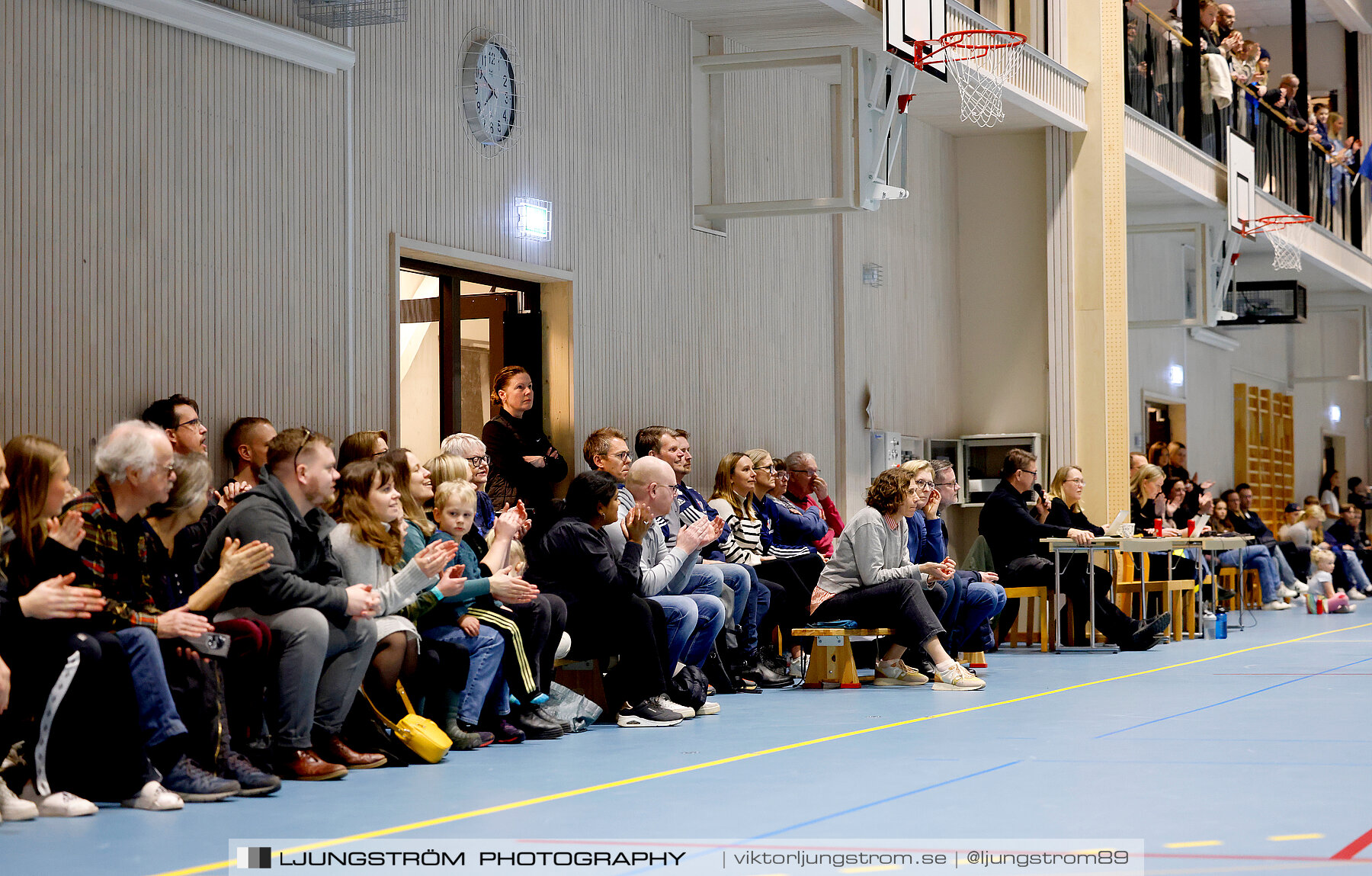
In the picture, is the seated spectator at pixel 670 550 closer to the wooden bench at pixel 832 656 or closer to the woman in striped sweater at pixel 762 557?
the wooden bench at pixel 832 656

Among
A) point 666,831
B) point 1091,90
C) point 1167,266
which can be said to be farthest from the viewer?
point 1167,266

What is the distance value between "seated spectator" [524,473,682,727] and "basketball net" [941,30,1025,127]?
18.0 ft

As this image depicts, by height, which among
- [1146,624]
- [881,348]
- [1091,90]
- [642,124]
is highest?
[1091,90]

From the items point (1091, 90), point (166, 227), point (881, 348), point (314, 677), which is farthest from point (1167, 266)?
point (314, 677)

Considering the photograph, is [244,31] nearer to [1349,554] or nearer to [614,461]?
[614,461]

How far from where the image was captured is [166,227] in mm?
6965

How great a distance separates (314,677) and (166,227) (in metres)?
2.61

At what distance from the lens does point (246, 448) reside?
7066 millimetres

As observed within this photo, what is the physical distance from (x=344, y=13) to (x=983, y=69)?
6.04m

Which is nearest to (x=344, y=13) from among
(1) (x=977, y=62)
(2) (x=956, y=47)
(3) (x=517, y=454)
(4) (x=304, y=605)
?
(3) (x=517, y=454)

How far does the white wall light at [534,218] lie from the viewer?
9227 mm

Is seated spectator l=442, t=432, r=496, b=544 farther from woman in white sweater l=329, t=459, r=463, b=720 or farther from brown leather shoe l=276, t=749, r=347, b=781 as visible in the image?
brown leather shoe l=276, t=749, r=347, b=781

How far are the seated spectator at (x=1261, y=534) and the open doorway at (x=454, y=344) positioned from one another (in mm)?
10082

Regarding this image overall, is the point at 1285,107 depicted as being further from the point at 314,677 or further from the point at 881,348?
the point at 314,677
